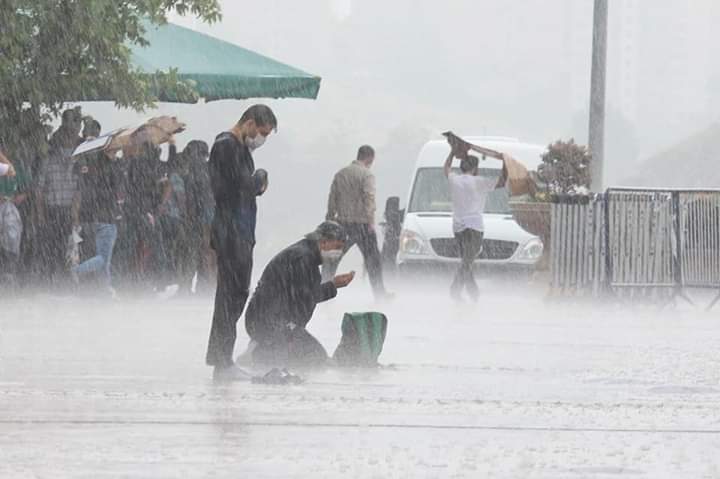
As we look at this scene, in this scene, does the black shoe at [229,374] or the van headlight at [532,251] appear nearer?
the black shoe at [229,374]

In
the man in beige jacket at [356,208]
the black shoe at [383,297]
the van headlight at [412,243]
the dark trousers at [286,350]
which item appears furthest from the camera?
the van headlight at [412,243]

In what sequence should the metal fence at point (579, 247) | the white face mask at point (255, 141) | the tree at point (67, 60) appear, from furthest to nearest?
the metal fence at point (579, 247)
the tree at point (67, 60)
the white face mask at point (255, 141)

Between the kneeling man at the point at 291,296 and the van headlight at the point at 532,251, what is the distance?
39.5ft

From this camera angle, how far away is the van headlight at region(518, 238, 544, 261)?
25562mm

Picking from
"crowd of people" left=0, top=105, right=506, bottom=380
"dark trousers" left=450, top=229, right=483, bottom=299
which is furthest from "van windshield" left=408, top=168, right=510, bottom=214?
"dark trousers" left=450, top=229, right=483, bottom=299

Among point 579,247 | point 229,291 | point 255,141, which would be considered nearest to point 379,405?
point 229,291

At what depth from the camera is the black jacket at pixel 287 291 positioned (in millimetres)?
13438

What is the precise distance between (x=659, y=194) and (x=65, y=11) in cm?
681

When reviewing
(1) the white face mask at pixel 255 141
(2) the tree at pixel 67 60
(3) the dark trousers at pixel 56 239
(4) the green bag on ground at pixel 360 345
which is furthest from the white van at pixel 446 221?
(1) the white face mask at pixel 255 141

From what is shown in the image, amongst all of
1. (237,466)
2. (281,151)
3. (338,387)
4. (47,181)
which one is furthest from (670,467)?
(281,151)

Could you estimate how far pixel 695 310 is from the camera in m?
22.9

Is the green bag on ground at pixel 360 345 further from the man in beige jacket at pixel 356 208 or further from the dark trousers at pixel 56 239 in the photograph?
the man in beige jacket at pixel 356 208

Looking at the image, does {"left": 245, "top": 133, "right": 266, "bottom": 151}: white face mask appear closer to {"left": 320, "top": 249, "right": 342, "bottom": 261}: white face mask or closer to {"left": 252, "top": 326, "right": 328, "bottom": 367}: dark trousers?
{"left": 320, "top": 249, "right": 342, "bottom": 261}: white face mask

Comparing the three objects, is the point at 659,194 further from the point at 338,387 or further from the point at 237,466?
the point at 237,466
